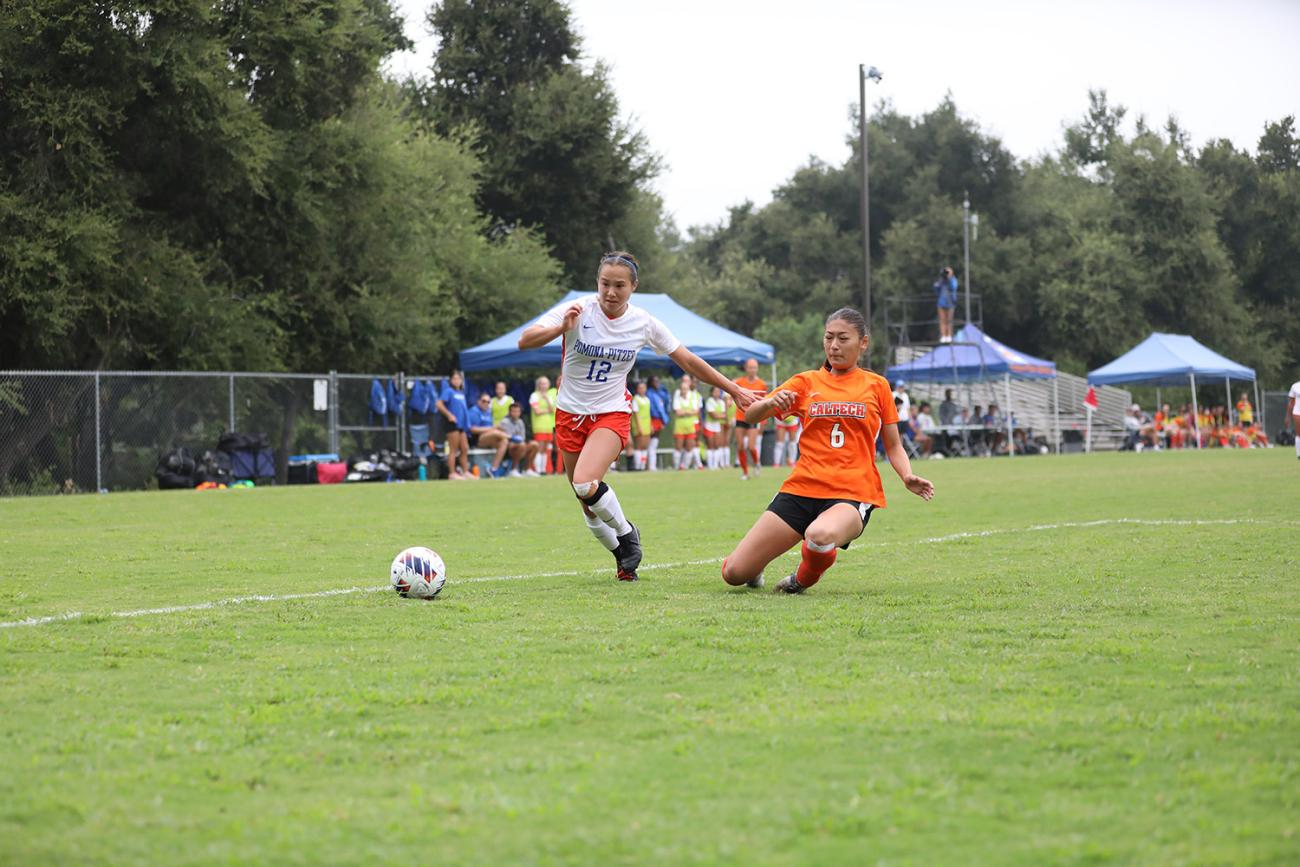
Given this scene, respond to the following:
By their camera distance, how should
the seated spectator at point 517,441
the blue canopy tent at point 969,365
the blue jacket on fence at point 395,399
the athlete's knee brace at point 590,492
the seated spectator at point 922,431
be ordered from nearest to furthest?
the athlete's knee brace at point 590,492, the blue jacket on fence at point 395,399, the seated spectator at point 517,441, the seated spectator at point 922,431, the blue canopy tent at point 969,365

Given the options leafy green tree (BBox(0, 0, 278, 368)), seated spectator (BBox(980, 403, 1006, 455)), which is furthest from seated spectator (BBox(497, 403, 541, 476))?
seated spectator (BBox(980, 403, 1006, 455))

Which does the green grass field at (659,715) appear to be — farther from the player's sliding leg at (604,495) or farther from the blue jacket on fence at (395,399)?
the blue jacket on fence at (395,399)

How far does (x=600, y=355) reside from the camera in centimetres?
950

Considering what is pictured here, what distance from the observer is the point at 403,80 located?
4894 cm

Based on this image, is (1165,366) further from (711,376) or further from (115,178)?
(711,376)

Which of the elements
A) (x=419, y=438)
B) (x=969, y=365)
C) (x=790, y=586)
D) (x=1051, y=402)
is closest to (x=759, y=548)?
(x=790, y=586)

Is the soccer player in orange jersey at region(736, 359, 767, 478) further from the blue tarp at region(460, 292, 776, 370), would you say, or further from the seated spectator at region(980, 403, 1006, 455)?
the seated spectator at region(980, 403, 1006, 455)

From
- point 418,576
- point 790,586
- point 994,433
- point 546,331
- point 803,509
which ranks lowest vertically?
point 790,586

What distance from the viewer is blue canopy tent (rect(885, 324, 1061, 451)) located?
4466 cm

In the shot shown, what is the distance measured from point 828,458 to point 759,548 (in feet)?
2.24

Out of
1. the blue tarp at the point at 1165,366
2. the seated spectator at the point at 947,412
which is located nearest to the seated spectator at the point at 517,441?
the seated spectator at the point at 947,412

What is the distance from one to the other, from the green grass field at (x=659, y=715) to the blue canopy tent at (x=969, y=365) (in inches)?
1370

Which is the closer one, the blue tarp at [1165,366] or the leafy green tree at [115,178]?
the leafy green tree at [115,178]

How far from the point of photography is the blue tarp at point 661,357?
32.2m
